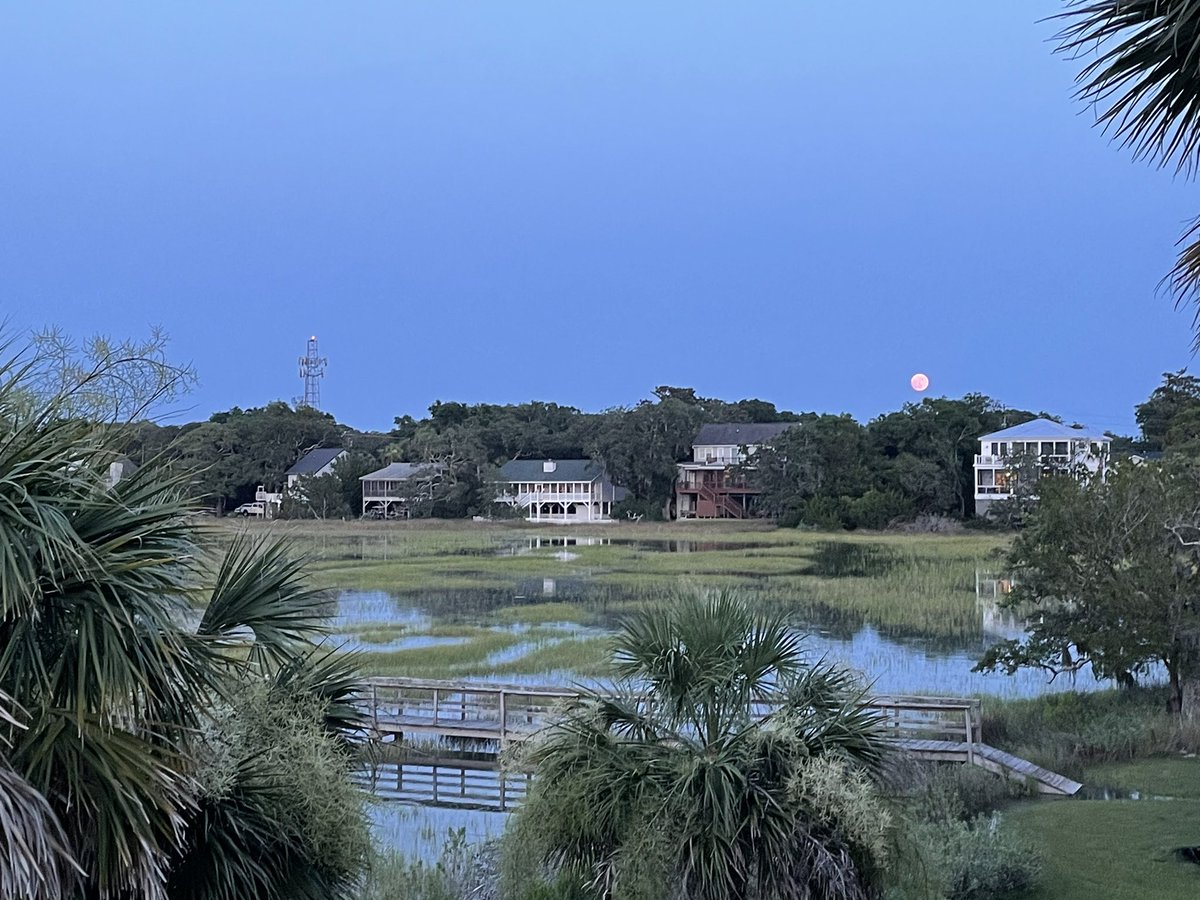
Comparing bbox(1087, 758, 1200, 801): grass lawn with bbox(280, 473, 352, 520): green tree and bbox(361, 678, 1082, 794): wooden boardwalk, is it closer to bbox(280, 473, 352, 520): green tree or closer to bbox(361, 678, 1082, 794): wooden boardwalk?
bbox(361, 678, 1082, 794): wooden boardwalk

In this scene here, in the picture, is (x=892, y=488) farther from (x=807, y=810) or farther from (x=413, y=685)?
(x=807, y=810)

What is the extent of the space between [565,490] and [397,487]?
12.2 m

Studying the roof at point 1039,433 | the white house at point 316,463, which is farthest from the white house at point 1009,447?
the white house at point 316,463

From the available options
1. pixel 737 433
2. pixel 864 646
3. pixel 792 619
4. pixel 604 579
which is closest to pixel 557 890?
pixel 792 619

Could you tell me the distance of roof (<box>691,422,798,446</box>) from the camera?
81.9 meters

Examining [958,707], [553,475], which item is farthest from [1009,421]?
[958,707]

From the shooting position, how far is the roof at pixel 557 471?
8525cm

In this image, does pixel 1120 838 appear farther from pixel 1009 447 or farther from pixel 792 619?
pixel 1009 447

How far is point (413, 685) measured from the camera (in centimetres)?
1848

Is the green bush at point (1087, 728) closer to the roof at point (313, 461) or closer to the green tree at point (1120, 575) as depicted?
the green tree at point (1120, 575)

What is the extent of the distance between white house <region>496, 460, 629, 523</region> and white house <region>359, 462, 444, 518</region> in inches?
232

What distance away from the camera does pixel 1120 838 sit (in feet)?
40.2

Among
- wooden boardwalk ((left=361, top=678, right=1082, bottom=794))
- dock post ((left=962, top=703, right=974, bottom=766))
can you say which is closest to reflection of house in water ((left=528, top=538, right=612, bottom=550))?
wooden boardwalk ((left=361, top=678, right=1082, bottom=794))

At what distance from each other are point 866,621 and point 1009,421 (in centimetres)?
5103
